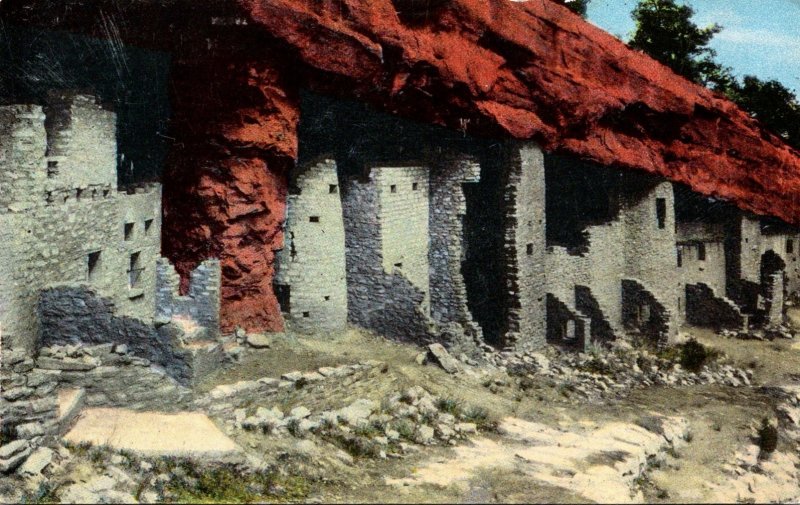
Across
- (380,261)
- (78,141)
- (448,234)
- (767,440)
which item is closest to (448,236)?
(448,234)

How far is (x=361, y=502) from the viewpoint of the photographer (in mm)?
13219

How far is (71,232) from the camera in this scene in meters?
A: 18.8

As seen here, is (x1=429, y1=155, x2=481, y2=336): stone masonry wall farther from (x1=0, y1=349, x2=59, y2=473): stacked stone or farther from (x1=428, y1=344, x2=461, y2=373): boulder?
(x1=0, y1=349, x2=59, y2=473): stacked stone

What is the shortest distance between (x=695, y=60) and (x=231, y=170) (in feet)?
60.6

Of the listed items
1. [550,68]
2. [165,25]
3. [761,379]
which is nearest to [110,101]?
[165,25]

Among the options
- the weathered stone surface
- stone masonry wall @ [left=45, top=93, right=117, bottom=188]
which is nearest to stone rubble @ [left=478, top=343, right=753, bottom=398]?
the weathered stone surface

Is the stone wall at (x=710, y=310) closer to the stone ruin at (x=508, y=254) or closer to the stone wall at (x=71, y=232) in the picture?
the stone ruin at (x=508, y=254)

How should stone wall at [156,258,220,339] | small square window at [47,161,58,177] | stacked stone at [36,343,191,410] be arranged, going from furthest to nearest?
stone wall at [156,258,220,339] < small square window at [47,161,58,177] < stacked stone at [36,343,191,410]

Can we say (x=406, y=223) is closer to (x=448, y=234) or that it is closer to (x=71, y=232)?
(x=448, y=234)

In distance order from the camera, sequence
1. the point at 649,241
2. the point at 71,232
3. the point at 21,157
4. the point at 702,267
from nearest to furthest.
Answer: the point at 21,157 → the point at 71,232 → the point at 649,241 → the point at 702,267

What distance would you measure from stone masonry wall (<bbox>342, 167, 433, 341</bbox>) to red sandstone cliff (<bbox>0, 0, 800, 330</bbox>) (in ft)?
7.80

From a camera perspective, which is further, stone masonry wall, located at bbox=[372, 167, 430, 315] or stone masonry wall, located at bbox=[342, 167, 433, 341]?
stone masonry wall, located at bbox=[372, 167, 430, 315]

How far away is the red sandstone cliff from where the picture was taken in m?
20.0

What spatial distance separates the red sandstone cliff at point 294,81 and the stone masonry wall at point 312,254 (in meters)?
0.88
